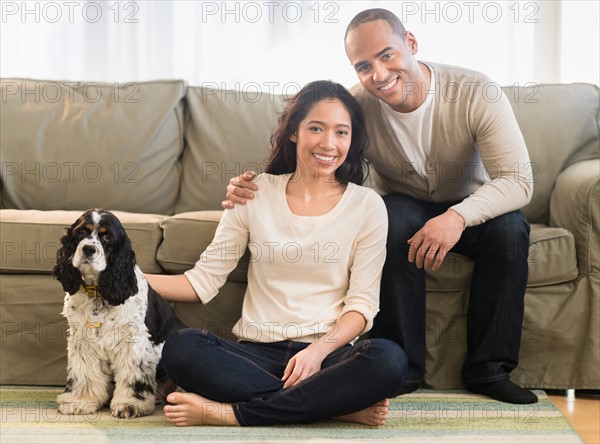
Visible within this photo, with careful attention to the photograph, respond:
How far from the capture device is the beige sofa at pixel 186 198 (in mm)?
2463

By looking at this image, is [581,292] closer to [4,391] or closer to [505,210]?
[505,210]

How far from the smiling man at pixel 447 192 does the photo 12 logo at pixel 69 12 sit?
1655mm

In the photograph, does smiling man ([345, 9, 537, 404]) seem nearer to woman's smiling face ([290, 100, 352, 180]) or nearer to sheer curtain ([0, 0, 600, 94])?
woman's smiling face ([290, 100, 352, 180])

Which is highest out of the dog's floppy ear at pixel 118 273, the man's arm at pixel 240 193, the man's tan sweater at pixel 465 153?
the man's tan sweater at pixel 465 153

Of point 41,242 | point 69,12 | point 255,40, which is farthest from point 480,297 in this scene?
point 69,12

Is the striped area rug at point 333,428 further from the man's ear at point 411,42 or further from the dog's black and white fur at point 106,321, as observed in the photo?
the man's ear at point 411,42

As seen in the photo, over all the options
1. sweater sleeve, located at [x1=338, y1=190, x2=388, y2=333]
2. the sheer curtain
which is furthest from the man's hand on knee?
the sheer curtain

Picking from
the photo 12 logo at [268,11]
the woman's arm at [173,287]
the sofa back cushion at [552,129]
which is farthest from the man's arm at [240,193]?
the photo 12 logo at [268,11]

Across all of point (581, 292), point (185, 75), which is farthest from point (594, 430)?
point (185, 75)

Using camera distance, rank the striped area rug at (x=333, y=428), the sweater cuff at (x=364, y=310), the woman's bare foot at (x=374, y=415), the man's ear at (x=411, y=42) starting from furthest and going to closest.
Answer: the man's ear at (x=411, y=42), the sweater cuff at (x=364, y=310), the woman's bare foot at (x=374, y=415), the striped area rug at (x=333, y=428)

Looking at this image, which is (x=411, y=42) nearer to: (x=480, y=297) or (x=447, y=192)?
(x=447, y=192)

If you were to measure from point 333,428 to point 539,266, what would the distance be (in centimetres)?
85

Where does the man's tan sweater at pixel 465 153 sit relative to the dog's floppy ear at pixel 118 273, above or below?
above

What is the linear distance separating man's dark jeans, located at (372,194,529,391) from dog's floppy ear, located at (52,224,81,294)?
0.86m
